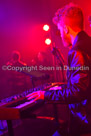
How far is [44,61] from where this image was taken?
783 centimetres

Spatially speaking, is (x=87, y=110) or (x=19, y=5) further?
(x=19, y=5)

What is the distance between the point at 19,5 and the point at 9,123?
29.1 feet

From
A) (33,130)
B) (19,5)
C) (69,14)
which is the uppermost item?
(19,5)

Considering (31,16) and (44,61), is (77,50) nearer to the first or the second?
(44,61)

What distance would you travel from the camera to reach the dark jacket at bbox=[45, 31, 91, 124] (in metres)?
1.22

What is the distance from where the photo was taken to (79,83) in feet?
3.97

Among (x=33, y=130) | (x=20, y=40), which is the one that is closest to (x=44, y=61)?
(x=20, y=40)

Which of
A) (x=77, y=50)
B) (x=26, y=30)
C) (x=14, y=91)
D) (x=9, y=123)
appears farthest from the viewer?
(x=26, y=30)

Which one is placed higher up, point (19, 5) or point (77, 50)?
point (19, 5)

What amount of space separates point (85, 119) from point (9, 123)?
82cm

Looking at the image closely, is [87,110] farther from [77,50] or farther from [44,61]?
[44,61]

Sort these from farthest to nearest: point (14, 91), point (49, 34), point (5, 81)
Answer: point (5, 81) < point (14, 91) < point (49, 34)

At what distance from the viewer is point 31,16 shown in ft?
31.2

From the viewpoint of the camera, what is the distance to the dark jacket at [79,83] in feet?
4.00
